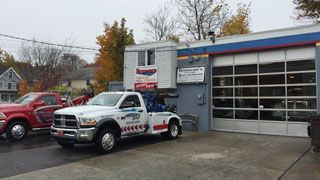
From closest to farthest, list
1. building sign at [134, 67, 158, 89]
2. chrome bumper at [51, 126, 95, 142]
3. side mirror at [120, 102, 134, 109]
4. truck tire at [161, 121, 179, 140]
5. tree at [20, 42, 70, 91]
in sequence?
chrome bumper at [51, 126, 95, 142] → side mirror at [120, 102, 134, 109] → truck tire at [161, 121, 179, 140] → building sign at [134, 67, 158, 89] → tree at [20, 42, 70, 91]

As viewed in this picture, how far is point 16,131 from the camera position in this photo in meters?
14.2

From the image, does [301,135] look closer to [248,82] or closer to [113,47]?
[248,82]

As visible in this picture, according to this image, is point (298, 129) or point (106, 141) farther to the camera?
point (298, 129)

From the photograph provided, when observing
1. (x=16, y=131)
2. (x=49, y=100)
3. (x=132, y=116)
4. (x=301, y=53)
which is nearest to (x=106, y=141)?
(x=132, y=116)

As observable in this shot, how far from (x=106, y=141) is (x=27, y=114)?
201 inches

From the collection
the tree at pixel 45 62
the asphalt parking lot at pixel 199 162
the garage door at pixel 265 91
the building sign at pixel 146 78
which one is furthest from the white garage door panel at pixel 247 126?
the tree at pixel 45 62

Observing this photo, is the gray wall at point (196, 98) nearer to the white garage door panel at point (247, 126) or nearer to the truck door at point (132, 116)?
the white garage door panel at point (247, 126)

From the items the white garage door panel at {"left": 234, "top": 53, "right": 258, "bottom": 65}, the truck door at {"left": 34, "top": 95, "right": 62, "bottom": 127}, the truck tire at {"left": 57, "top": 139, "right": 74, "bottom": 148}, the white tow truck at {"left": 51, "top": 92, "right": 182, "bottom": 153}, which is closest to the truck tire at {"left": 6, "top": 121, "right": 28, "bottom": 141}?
the truck door at {"left": 34, "top": 95, "right": 62, "bottom": 127}

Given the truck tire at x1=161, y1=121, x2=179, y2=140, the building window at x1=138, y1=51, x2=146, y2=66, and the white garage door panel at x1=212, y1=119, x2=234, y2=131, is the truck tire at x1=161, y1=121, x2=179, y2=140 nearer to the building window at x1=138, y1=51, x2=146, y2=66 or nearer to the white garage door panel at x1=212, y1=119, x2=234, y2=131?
the white garage door panel at x1=212, y1=119, x2=234, y2=131

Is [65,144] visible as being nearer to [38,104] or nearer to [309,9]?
[38,104]

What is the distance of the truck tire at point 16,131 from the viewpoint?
1410 centimetres

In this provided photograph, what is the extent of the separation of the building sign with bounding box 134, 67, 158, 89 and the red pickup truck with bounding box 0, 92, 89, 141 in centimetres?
455

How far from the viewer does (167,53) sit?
711 inches

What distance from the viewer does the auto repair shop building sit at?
14562mm
